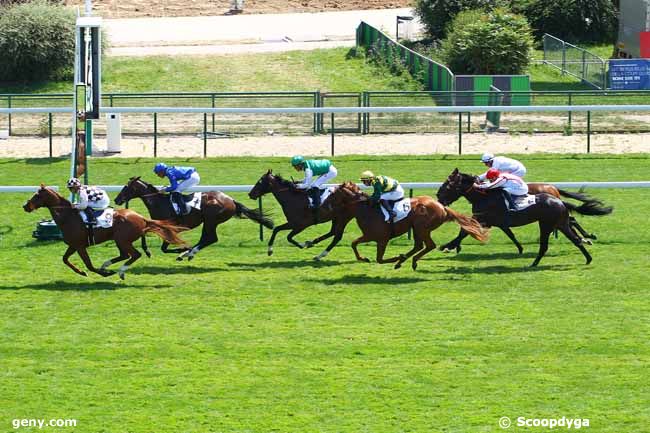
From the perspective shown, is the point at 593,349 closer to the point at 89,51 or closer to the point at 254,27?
the point at 89,51

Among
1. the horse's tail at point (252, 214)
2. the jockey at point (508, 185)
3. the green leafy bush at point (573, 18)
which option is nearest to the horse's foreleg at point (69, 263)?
the horse's tail at point (252, 214)

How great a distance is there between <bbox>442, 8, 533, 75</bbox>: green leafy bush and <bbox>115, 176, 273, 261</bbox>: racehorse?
17.7m

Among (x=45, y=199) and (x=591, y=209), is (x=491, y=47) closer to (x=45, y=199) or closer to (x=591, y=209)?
(x=591, y=209)

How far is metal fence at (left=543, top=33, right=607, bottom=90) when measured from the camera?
113 feet

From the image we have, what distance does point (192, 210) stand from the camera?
17047 mm

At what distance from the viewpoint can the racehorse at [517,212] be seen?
16.7 m

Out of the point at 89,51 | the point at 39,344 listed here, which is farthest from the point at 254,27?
the point at 39,344

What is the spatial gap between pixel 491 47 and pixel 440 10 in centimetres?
539

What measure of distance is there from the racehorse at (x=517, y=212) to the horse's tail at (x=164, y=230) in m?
3.52

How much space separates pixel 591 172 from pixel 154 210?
9309mm

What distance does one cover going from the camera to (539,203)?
656 inches

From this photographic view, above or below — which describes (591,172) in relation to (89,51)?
below

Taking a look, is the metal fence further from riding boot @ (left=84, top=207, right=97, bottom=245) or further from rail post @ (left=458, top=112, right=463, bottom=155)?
riding boot @ (left=84, top=207, right=97, bottom=245)

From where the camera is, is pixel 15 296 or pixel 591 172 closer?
pixel 15 296
